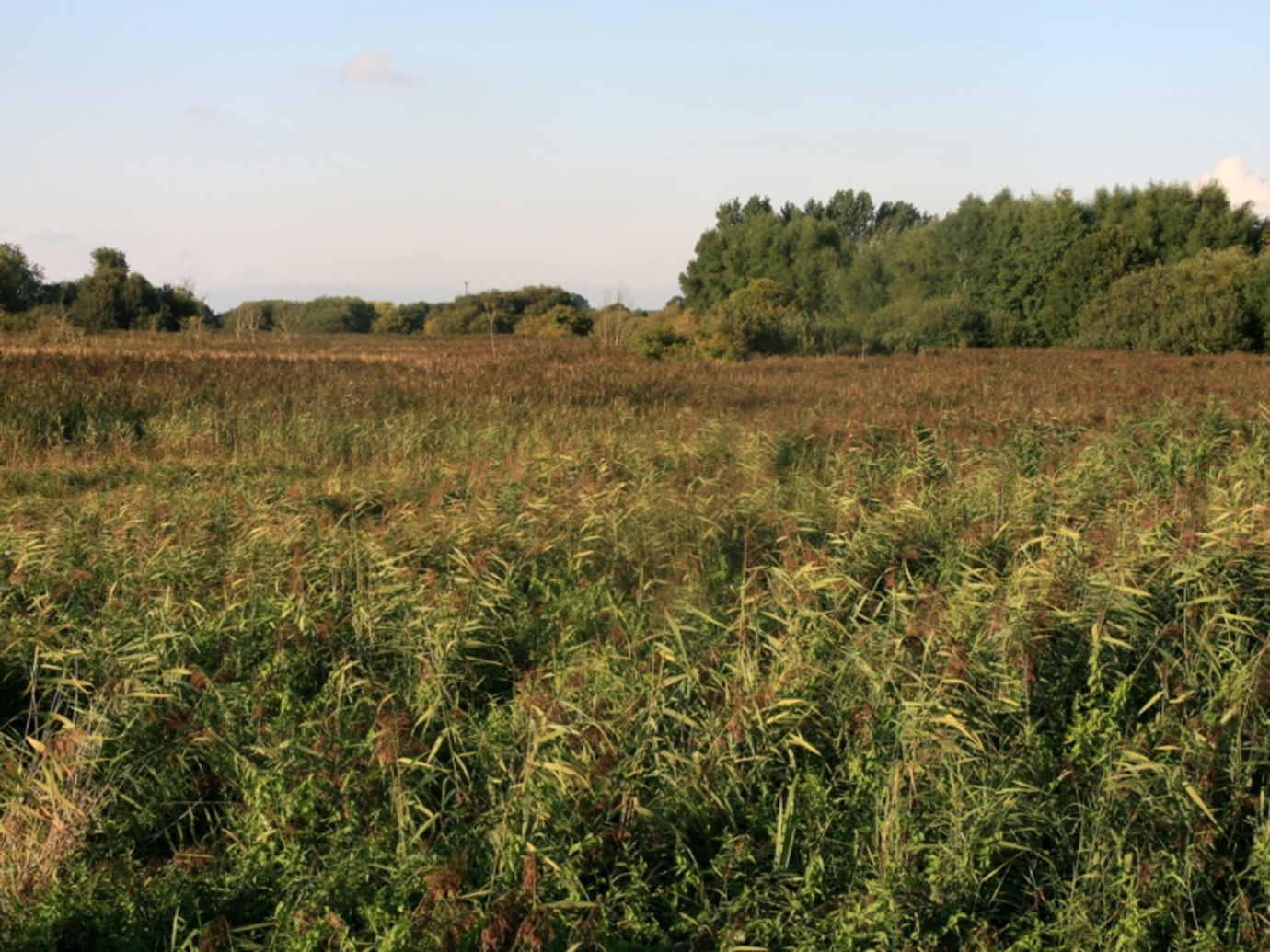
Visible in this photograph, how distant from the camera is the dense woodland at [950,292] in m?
29.9

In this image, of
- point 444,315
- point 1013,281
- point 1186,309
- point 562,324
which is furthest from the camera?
point 444,315

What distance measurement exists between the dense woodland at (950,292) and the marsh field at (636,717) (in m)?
20.4

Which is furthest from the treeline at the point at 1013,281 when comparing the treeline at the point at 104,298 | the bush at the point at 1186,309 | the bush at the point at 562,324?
the treeline at the point at 104,298

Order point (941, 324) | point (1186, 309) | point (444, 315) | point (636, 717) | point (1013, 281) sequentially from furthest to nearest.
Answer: point (444, 315)
point (1013, 281)
point (941, 324)
point (1186, 309)
point (636, 717)

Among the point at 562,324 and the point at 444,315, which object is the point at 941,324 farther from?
the point at 444,315

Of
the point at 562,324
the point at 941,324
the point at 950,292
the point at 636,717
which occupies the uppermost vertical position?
the point at 950,292

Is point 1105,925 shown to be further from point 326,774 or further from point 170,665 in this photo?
point 170,665

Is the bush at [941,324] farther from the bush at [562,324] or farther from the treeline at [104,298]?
the treeline at [104,298]

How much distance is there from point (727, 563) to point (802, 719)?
1973 mm

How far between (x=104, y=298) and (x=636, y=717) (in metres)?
40.3

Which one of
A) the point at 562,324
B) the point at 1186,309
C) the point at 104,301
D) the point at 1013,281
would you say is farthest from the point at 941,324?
the point at 104,301

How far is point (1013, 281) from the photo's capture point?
4178 centimetres

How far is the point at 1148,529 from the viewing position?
513 centimetres

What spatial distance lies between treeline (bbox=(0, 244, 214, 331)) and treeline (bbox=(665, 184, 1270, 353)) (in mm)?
20438
